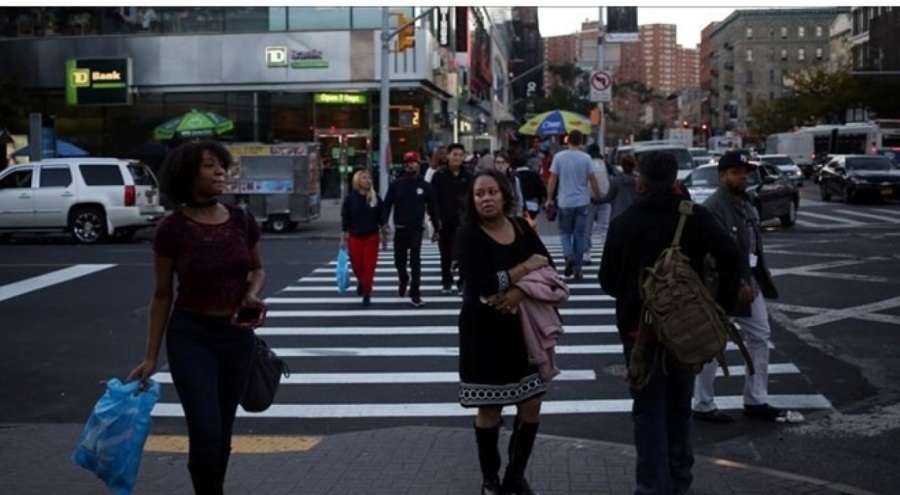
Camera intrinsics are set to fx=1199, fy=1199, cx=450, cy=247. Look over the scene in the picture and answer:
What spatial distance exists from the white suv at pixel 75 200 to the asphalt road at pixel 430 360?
5646mm

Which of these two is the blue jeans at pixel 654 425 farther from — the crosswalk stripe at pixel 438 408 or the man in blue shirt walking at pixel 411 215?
the man in blue shirt walking at pixel 411 215

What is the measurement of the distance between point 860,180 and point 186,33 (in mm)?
22499

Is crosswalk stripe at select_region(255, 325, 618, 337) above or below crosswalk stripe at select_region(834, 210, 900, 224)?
below

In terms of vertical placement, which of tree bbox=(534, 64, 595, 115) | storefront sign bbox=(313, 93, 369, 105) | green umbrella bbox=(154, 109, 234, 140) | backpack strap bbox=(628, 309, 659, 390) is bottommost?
backpack strap bbox=(628, 309, 659, 390)

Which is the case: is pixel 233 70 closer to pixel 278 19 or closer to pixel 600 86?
pixel 278 19

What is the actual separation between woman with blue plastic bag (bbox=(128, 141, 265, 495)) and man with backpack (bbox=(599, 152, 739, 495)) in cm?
184

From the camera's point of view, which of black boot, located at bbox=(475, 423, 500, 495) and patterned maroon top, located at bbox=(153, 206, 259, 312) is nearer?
patterned maroon top, located at bbox=(153, 206, 259, 312)

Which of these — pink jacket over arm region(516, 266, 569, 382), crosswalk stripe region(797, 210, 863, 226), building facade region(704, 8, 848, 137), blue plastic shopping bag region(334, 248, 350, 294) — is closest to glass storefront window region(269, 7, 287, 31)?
crosswalk stripe region(797, 210, 863, 226)

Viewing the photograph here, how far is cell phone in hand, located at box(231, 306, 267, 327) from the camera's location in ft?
18.0

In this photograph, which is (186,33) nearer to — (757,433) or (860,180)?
(860,180)

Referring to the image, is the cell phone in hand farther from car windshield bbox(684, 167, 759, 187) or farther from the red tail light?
car windshield bbox(684, 167, 759, 187)

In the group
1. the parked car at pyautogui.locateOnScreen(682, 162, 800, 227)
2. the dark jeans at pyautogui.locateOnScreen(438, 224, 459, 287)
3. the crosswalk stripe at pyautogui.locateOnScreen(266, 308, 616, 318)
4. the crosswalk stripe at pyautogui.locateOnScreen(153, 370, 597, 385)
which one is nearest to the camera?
the crosswalk stripe at pyautogui.locateOnScreen(153, 370, 597, 385)

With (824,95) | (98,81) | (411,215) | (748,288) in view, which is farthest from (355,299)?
(824,95)

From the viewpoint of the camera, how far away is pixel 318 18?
130 feet
